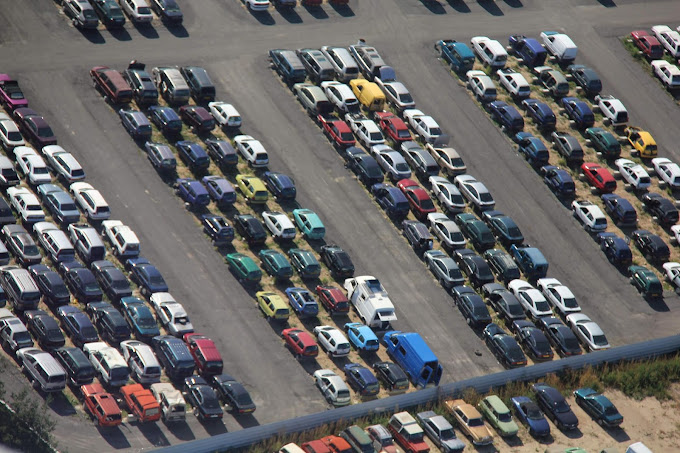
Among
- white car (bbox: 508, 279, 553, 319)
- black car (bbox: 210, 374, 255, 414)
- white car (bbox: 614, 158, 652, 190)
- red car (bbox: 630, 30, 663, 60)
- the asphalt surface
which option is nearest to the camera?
black car (bbox: 210, 374, 255, 414)

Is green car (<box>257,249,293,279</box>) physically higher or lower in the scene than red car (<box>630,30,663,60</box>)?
lower

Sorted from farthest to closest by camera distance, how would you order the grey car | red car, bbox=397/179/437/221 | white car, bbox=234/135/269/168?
white car, bbox=234/135/269/168 < red car, bbox=397/179/437/221 < the grey car

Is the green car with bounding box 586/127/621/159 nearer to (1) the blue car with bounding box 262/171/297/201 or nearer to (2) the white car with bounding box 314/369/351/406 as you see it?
(1) the blue car with bounding box 262/171/297/201

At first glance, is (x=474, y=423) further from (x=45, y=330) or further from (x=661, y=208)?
(x=661, y=208)

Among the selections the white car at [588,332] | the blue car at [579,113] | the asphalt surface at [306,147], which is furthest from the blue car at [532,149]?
the white car at [588,332]

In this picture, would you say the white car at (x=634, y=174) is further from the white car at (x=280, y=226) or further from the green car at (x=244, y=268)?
the green car at (x=244, y=268)

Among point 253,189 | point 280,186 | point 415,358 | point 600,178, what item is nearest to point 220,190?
point 253,189

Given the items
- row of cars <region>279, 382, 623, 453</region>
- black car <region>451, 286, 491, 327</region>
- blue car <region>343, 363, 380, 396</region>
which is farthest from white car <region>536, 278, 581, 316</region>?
blue car <region>343, 363, 380, 396</region>
